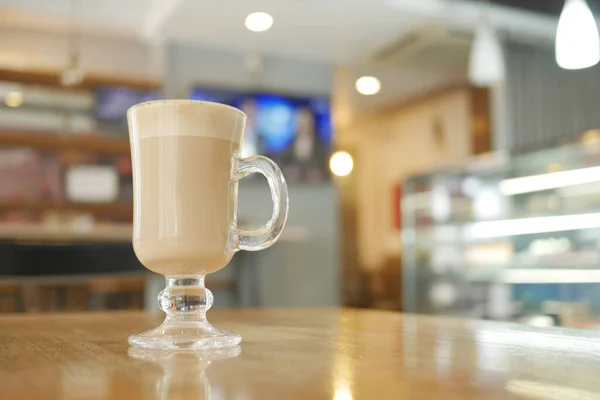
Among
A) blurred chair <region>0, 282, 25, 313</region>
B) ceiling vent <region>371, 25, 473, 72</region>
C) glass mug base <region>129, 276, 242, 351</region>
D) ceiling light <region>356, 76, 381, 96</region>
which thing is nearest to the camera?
glass mug base <region>129, 276, 242, 351</region>

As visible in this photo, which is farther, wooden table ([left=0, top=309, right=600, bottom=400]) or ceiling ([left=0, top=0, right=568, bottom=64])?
ceiling ([left=0, top=0, right=568, bottom=64])

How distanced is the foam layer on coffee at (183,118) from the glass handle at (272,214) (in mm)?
41

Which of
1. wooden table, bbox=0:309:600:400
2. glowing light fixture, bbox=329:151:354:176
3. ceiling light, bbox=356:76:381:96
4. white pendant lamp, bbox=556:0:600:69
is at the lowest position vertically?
wooden table, bbox=0:309:600:400

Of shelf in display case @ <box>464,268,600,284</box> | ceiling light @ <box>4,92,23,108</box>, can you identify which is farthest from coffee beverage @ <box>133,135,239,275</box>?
ceiling light @ <box>4,92,23,108</box>

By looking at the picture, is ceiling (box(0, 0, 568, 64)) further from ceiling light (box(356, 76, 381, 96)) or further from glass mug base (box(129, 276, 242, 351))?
glass mug base (box(129, 276, 242, 351))

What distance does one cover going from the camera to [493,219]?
3443 mm

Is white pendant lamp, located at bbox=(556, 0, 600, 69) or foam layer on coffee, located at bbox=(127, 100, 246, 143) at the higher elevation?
white pendant lamp, located at bbox=(556, 0, 600, 69)

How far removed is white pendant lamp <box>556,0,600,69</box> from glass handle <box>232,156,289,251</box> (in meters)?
2.47

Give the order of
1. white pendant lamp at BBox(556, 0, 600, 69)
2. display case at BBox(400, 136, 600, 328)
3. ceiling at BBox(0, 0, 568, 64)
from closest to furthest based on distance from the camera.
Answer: white pendant lamp at BBox(556, 0, 600, 69)
display case at BBox(400, 136, 600, 328)
ceiling at BBox(0, 0, 568, 64)

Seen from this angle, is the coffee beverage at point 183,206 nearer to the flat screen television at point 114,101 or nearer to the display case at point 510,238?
the display case at point 510,238

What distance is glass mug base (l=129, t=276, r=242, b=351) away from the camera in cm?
53

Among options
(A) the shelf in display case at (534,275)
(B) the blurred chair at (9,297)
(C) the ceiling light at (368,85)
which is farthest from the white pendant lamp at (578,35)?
(B) the blurred chair at (9,297)

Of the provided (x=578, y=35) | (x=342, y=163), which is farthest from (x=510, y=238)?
(x=342, y=163)

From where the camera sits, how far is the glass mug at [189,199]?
0.58 m
